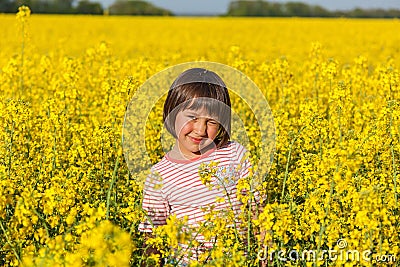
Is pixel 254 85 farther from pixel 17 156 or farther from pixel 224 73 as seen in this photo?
pixel 17 156

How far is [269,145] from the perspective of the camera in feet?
14.4

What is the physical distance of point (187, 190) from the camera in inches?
142

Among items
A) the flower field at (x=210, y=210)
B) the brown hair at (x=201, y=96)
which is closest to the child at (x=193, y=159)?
the brown hair at (x=201, y=96)

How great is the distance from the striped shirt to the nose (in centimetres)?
16

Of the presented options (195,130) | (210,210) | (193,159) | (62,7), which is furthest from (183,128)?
(62,7)

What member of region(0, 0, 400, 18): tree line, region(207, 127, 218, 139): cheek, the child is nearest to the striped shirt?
the child

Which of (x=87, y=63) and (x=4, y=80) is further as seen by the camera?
(x=87, y=63)

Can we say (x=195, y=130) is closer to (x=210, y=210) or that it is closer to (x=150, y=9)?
(x=210, y=210)

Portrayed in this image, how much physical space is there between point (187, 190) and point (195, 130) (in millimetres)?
338

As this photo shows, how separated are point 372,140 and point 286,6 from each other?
123ft

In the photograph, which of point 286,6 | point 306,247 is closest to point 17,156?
point 306,247

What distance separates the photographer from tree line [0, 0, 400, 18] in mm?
36097

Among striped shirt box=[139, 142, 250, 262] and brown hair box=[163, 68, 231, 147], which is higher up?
brown hair box=[163, 68, 231, 147]

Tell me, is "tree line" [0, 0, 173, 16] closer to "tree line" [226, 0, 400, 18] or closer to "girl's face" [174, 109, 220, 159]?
"tree line" [226, 0, 400, 18]
